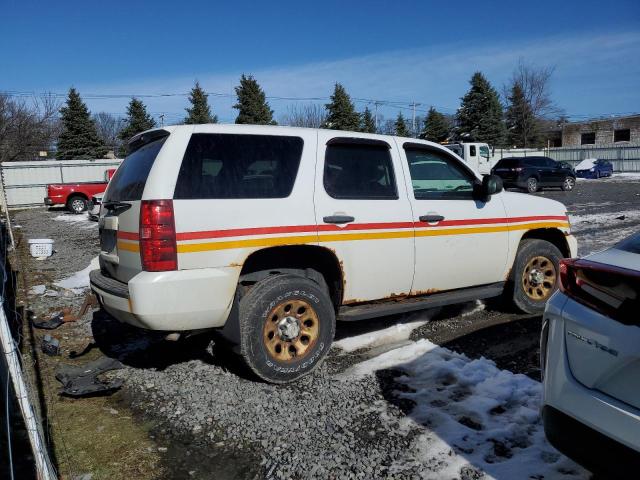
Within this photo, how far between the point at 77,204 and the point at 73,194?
1.51ft

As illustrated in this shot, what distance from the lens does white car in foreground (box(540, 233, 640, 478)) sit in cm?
200

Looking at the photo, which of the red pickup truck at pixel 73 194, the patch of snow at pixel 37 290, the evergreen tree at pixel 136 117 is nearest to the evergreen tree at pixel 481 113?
the evergreen tree at pixel 136 117

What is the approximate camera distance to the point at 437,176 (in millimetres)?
4910

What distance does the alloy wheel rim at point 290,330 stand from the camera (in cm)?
391

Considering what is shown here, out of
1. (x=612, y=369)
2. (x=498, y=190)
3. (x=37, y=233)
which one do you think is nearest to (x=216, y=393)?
(x=612, y=369)

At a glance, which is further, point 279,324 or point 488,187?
point 488,187

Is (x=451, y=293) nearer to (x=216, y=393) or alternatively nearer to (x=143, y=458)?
(x=216, y=393)

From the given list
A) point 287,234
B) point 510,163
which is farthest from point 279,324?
point 510,163

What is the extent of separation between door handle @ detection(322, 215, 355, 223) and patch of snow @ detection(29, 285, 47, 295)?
17.5 feet

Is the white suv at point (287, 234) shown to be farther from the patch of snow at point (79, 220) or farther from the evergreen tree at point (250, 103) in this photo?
the evergreen tree at point (250, 103)

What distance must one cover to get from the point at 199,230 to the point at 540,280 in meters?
3.87

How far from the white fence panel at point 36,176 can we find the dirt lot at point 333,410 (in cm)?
2552

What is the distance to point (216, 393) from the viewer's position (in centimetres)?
392

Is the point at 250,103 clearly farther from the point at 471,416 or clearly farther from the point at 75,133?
the point at 471,416
